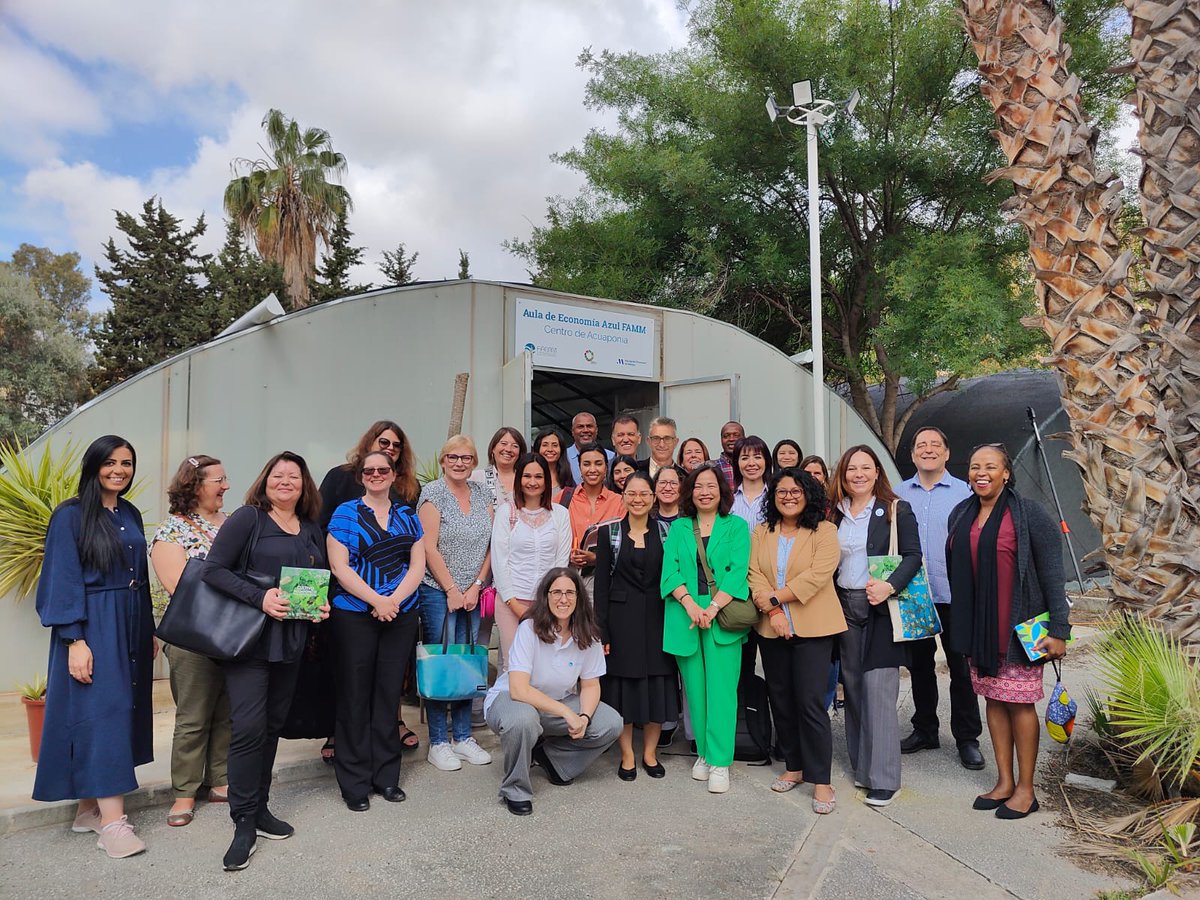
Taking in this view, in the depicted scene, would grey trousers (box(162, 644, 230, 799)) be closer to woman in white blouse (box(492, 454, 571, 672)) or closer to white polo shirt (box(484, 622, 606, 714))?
white polo shirt (box(484, 622, 606, 714))

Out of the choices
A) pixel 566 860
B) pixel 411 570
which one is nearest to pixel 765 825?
pixel 566 860

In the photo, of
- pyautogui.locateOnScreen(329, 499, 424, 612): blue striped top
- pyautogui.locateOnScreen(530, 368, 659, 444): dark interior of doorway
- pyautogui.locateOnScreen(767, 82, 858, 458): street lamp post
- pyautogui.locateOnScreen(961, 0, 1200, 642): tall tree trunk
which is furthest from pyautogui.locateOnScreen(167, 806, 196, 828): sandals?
pyautogui.locateOnScreen(767, 82, 858, 458): street lamp post

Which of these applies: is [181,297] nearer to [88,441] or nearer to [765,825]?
[88,441]

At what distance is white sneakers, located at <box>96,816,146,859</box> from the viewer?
11.5 ft

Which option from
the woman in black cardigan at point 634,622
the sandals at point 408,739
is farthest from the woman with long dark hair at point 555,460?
the sandals at point 408,739

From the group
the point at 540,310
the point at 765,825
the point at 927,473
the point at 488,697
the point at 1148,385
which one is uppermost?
the point at 540,310

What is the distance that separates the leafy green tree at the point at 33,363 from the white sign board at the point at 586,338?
19667mm

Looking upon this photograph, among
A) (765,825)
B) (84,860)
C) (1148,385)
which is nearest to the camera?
(84,860)

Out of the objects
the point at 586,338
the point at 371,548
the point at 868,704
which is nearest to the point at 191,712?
the point at 371,548

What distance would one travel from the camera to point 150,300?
2262 centimetres

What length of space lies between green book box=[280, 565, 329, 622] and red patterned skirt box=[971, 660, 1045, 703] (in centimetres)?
322

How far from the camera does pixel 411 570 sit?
4.24 metres

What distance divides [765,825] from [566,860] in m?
1.04

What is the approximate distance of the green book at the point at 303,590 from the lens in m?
3.63
